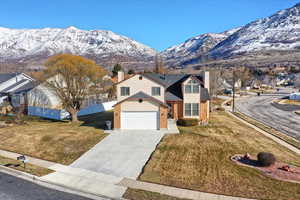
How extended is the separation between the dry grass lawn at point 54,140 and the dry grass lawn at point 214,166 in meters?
7.16

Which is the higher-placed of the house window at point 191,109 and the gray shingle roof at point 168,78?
the gray shingle roof at point 168,78

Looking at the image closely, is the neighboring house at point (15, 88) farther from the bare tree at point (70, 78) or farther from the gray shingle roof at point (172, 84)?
the gray shingle roof at point (172, 84)

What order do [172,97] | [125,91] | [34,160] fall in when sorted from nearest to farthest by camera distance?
[34,160], [125,91], [172,97]

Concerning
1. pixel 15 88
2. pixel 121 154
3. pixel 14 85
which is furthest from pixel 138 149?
pixel 14 85

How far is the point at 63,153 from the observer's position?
62.1 ft

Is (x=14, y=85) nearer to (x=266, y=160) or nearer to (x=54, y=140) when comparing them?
(x=54, y=140)

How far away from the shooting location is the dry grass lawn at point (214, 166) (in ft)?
42.1

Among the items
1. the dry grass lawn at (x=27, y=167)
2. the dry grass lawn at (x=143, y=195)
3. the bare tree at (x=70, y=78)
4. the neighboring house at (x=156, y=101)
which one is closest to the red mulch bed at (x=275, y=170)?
the dry grass lawn at (x=143, y=195)

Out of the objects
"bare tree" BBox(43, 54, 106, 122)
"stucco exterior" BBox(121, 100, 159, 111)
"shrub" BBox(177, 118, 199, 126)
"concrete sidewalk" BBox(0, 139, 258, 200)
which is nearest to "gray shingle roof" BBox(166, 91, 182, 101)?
"shrub" BBox(177, 118, 199, 126)

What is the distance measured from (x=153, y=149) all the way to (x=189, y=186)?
6.79m

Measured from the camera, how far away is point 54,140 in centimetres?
2228

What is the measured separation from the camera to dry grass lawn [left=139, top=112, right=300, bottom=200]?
12820mm

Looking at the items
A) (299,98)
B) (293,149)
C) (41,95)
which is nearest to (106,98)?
(41,95)

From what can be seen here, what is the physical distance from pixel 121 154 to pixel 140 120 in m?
8.00
